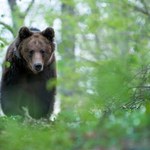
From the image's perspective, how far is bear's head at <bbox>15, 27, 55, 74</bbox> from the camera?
9125 mm

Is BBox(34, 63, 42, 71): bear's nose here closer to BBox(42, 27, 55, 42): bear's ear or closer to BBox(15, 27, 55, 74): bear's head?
BBox(15, 27, 55, 74): bear's head

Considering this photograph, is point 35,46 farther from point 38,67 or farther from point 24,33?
point 38,67

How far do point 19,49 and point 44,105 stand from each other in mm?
1000

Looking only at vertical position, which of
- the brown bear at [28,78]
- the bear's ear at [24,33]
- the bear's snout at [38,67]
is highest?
the bear's ear at [24,33]

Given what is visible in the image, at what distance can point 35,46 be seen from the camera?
941cm

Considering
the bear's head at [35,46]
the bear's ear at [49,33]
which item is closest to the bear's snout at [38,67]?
the bear's head at [35,46]

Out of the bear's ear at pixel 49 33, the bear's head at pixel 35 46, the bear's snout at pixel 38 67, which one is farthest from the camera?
the bear's ear at pixel 49 33

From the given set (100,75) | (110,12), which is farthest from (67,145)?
(110,12)

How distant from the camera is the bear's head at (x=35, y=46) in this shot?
29.9 ft

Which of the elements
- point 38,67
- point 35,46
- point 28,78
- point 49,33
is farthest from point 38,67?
point 49,33

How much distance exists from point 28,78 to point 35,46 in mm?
646

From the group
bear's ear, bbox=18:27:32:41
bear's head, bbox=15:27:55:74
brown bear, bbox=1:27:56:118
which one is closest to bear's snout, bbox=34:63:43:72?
brown bear, bbox=1:27:56:118

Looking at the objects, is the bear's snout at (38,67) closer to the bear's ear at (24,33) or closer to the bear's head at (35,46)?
the bear's head at (35,46)

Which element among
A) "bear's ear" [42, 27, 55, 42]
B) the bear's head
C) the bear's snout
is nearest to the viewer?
the bear's snout
